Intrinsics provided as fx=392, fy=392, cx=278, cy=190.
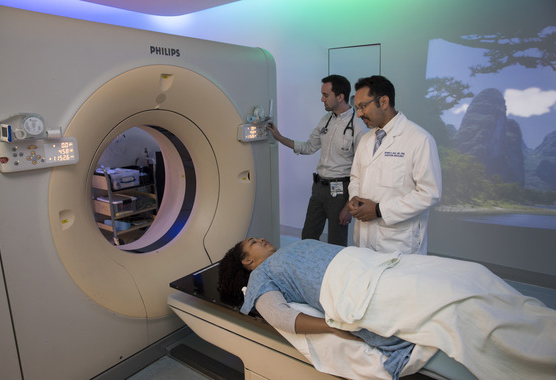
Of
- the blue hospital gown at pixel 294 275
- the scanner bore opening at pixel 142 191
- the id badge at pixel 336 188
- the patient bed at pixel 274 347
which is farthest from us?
the id badge at pixel 336 188

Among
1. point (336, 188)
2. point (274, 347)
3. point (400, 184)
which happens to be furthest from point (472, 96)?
point (274, 347)

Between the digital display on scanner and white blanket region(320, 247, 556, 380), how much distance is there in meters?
1.04

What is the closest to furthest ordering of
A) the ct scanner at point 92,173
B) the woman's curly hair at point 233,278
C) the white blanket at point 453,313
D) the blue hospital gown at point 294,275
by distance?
1. the white blanket at point 453,313
2. the ct scanner at point 92,173
3. the blue hospital gown at point 294,275
4. the woman's curly hair at point 233,278

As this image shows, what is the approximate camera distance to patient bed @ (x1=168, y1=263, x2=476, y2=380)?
3.99 feet

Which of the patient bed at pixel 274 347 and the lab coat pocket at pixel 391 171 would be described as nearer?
the patient bed at pixel 274 347

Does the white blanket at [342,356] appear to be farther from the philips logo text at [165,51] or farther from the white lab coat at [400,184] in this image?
the philips logo text at [165,51]

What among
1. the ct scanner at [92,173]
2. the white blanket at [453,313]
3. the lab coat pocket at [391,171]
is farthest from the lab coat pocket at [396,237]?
the ct scanner at [92,173]

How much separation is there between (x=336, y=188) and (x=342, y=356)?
124cm

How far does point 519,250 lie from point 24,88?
291cm

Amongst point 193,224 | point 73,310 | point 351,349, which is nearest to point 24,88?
point 73,310

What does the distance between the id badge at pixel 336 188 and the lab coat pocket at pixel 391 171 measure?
0.54 m

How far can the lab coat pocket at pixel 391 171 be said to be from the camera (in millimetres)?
1821

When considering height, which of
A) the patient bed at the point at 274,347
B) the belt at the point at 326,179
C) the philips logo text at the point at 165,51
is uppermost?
the philips logo text at the point at 165,51

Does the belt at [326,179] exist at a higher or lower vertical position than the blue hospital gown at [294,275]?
higher
